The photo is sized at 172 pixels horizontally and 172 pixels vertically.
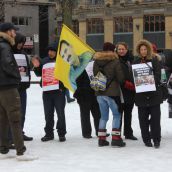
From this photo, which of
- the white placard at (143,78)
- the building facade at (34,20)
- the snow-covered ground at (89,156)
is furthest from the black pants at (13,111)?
the building facade at (34,20)

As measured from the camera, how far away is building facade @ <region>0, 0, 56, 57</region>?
54844mm

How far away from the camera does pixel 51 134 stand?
30.6 ft

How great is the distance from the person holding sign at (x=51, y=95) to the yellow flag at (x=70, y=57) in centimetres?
20

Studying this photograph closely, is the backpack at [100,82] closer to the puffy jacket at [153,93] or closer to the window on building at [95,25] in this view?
the puffy jacket at [153,93]

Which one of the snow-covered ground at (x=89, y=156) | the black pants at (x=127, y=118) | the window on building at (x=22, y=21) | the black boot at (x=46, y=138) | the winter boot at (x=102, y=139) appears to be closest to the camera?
the snow-covered ground at (x=89, y=156)

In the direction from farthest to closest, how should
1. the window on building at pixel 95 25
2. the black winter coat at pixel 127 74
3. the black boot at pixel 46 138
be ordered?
Answer: the window on building at pixel 95 25, the black boot at pixel 46 138, the black winter coat at pixel 127 74

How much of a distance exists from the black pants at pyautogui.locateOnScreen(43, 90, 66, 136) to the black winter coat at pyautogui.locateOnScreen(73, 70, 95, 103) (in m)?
0.41

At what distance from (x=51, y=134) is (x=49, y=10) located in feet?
163

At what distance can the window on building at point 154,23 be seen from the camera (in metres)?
50.6

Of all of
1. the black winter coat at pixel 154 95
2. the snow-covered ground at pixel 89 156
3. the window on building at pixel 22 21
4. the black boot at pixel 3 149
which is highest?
the window on building at pixel 22 21

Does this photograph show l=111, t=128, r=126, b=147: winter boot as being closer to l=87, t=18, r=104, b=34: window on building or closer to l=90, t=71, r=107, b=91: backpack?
l=90, t=71, r=107, b=91: backpack

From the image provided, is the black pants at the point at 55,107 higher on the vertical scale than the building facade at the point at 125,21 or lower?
lower

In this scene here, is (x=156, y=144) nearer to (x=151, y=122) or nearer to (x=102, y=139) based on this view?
(x=151, y=122)

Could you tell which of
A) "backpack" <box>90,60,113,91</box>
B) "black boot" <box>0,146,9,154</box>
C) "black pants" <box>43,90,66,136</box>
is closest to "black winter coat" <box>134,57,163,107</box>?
"backpack" <box>90,60,113,91</box>
